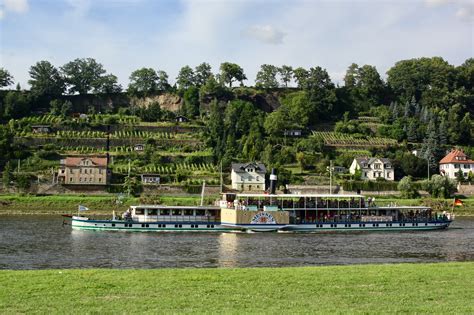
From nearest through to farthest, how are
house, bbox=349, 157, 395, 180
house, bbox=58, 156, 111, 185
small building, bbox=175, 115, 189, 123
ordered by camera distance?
1. house, bbox=58, 156, 111, 185
2. house, bbox=349, 157, 395, 180
3. small building, bbox=175, 115, 189, 123

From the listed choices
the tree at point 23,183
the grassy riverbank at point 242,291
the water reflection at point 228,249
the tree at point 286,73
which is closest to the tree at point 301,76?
the tree at point 286,73

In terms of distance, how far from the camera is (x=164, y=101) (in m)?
138

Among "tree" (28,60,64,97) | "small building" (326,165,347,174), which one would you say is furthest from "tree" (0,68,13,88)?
"small building" (326,165,347,174)

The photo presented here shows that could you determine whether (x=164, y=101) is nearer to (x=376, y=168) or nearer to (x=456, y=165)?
(x=376, y=168)

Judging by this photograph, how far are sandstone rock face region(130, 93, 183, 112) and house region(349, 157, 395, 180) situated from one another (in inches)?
2066

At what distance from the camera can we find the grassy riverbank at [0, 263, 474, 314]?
48.1 feet

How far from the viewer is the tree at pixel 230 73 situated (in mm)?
141375

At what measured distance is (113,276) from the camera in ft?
64.8

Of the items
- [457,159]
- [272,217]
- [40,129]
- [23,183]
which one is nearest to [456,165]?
[457,159]

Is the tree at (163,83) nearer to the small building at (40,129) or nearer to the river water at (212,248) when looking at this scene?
the small building at (40,129)

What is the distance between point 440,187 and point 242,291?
70.8 metres

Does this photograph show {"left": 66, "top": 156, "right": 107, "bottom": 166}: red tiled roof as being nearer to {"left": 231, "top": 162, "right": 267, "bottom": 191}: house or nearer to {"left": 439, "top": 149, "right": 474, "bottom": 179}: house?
{"left": 231, "top": 162, "right": 267, "bottom": 191}: house

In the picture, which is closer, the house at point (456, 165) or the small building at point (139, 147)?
the house at point (456, 165)

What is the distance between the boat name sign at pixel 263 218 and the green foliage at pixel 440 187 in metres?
36.6
